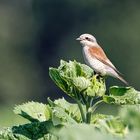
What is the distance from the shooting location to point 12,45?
45.2m

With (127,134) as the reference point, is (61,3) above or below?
above

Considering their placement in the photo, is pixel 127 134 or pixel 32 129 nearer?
pixel 127 134

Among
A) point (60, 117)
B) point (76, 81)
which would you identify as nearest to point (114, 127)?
point (60, 117)

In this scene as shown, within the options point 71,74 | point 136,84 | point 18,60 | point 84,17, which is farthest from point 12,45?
point 71,74

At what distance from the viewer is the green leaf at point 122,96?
11.0 ft

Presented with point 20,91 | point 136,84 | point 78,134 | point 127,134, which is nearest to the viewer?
point 78,134

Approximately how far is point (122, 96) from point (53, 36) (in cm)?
4741

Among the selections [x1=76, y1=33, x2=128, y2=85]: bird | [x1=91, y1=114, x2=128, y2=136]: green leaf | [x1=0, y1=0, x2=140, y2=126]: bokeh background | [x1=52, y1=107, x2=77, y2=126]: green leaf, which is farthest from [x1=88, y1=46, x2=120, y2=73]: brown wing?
[x1=0, y1=0, x2=140, y2=126]: bokeh background

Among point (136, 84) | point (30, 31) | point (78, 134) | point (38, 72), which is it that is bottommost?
point (78, 134)

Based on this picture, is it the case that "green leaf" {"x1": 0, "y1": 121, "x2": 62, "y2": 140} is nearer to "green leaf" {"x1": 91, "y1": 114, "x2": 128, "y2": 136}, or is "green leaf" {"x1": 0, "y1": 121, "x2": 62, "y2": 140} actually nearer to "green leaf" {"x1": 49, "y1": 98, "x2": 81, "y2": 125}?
"green leaf" {"x1": 49, "y1": 98, "x2": 81, "y2": 125}

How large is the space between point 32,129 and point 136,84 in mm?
33629

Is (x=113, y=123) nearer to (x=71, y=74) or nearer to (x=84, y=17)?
(x=71, y=74)

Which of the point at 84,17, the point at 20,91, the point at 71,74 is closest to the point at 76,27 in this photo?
the point at 84,17

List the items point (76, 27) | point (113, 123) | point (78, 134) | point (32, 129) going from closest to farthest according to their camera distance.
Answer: point (78, 134)
point (113, 123)
point (32, 129)
point (76, 27)
